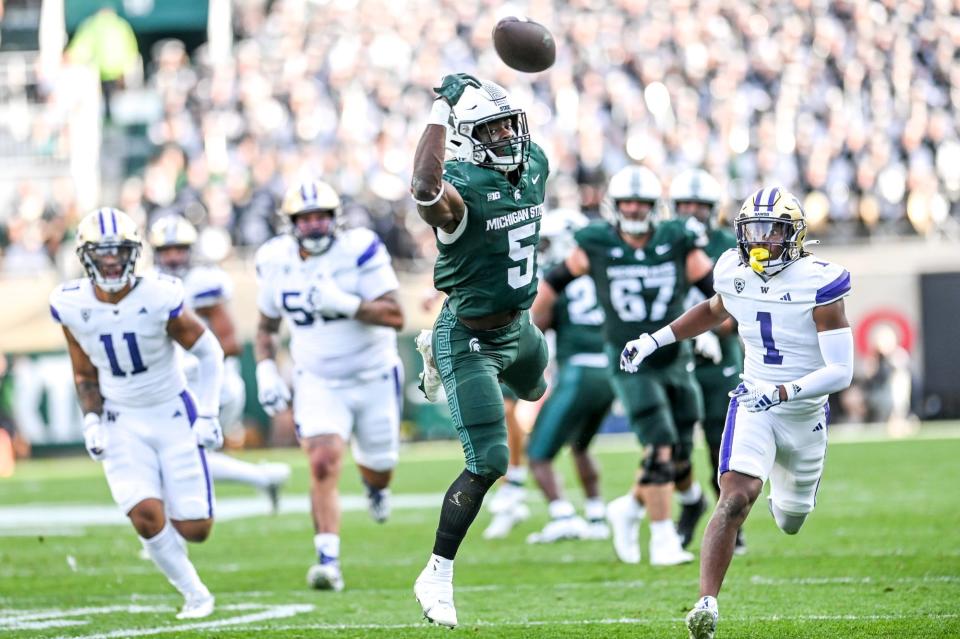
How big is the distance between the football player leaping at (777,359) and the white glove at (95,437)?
2.35 meters

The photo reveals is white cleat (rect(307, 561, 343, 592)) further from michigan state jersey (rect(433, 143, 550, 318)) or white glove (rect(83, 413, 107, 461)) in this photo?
michigan state jersey (rect(433, 143, 550, 318))

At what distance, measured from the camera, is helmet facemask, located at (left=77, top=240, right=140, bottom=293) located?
6668 mm

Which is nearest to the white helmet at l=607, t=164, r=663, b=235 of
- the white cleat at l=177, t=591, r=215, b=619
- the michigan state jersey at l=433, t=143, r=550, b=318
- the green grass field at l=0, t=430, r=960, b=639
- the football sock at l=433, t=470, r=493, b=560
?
A: the green grass field at l=0, t=430, r=960, b=639

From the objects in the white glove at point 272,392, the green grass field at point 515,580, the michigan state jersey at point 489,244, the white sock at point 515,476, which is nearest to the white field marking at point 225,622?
the green grass field at point 515,580

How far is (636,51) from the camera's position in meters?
20.3

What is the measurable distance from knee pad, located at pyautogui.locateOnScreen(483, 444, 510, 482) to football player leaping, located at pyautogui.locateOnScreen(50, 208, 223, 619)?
1711 millimetres

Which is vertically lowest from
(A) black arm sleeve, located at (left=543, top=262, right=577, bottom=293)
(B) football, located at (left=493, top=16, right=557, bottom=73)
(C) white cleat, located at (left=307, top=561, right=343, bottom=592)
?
(C) white cleat, located at (left=307, top=561, right=343, bottom=592)

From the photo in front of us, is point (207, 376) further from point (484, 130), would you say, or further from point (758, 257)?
point (758, 257)

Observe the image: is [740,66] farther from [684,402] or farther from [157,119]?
[684,402]

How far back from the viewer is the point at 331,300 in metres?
7.70

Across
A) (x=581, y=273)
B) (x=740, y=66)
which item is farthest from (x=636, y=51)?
(x=581, y=273)

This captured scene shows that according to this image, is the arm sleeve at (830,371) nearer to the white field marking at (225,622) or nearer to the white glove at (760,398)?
the white glove at (760,398)

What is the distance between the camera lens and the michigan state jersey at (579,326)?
925cm

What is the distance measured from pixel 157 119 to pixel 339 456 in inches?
573
